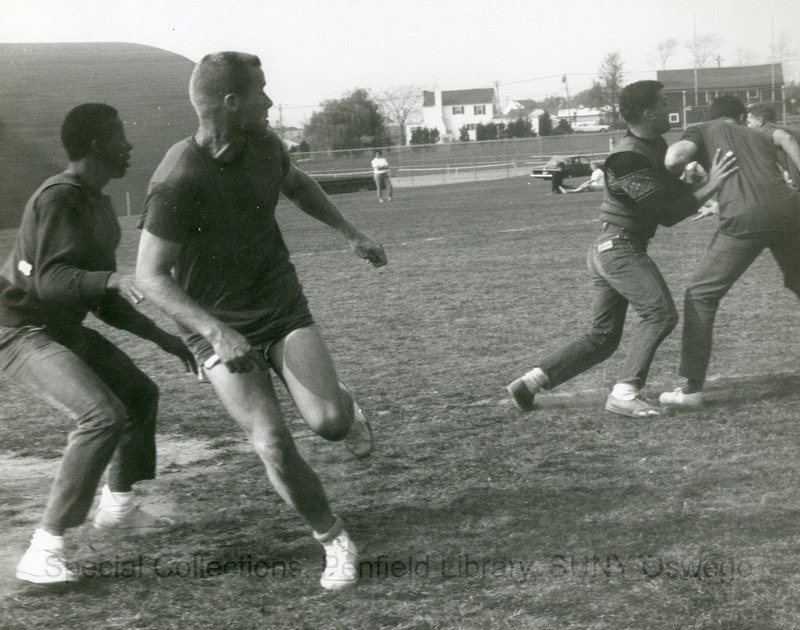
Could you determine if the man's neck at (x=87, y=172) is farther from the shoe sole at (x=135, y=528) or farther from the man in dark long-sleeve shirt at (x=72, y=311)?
the shoe sole at (x=135, y=528)

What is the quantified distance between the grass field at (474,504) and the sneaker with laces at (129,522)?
0.33 ft

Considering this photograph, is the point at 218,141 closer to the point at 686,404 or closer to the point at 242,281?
the point at 242,281

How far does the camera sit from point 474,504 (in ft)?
15.3

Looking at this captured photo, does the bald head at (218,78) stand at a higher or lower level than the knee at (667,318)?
higher

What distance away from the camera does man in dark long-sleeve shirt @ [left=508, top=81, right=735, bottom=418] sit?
5820 mm

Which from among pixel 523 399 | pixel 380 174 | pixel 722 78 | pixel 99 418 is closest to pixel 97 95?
pixel 380 174

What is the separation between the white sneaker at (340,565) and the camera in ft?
12.2

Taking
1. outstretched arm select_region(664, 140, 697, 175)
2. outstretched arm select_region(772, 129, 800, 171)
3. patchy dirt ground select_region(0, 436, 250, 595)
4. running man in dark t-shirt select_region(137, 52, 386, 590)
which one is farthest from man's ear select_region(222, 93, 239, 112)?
outstretched arm select_region(772, 129, 800, 171)

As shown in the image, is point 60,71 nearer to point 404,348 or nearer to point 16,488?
point 404,348

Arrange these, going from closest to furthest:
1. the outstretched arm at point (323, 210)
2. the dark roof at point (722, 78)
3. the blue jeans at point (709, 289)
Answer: the outstretched arm at point (323, 210)
the blue jeans at point (709, 289)
the dark roof at point (722, 78)

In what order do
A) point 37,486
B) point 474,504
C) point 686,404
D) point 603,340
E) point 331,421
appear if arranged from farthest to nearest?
point 603,340 < point 686,404 < point 37,486 < point 474,504 < point 331,421

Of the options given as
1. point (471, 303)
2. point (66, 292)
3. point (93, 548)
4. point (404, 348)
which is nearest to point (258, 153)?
point (66, 292)

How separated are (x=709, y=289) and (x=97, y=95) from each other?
39.0m

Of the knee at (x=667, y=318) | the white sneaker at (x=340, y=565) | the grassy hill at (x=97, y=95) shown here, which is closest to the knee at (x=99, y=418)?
the white sneaker at (x=340, y=565)
